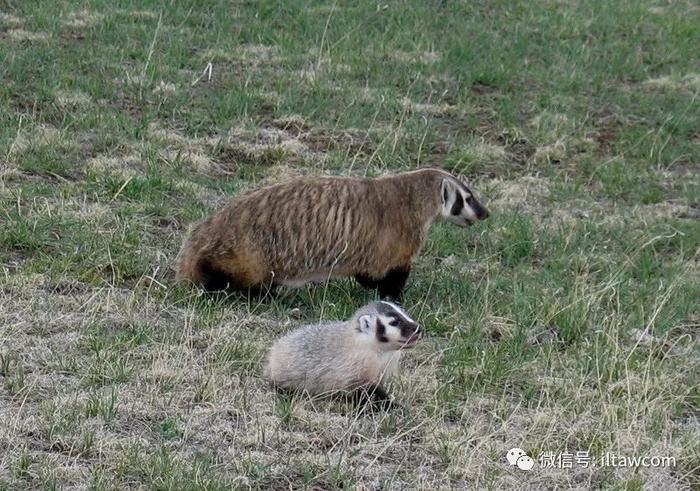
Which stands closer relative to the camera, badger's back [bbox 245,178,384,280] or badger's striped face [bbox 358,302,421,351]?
badger's striped face [bbox 358,302,421,351]

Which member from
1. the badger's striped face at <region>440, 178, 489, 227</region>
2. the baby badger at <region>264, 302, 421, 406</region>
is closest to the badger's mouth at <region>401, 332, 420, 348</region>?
the baby badger at <region>264, 302, 421, 406</region>

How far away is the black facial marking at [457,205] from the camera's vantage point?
7.31m

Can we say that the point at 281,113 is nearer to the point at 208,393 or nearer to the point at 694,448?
the point at 208,393

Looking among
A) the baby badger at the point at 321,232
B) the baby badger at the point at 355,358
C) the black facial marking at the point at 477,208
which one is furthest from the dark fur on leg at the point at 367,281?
the baby badger at the point at 355,358

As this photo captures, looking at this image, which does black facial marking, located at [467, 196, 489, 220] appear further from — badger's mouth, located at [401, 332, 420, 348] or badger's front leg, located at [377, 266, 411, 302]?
badger's mouth, located at [401, 332, 420, 348]

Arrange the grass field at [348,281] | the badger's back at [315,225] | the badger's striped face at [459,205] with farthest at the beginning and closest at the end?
the badger's striped face at [459,205], the badger's back at [315,225], the grass field at [348,281]

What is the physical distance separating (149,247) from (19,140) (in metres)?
1.82

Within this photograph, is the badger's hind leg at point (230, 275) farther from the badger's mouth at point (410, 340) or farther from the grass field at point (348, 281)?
the badger's mouth at point (410, 340)

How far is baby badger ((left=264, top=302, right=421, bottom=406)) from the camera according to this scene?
547cm

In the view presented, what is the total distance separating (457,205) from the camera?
733cm

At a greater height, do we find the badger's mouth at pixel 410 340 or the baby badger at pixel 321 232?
the badger's mouth at pixel 410 340

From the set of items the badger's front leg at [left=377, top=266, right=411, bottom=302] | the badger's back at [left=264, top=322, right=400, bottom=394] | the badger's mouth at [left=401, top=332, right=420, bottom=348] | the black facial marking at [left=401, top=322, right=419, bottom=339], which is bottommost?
the badger's front leg at [left=377, top=266, right=411, bottom=302]

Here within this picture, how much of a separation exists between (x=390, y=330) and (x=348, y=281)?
6.34 feet

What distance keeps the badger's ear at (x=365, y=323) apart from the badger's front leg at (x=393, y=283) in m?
1.48
